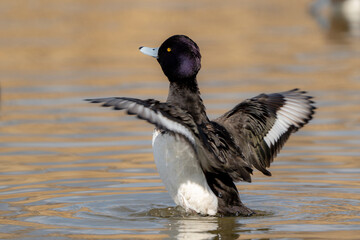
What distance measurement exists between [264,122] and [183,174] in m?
0.99

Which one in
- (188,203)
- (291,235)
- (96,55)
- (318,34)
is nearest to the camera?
(291,235)

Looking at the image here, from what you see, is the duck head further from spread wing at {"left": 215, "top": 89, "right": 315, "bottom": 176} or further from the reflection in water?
the reflection in water

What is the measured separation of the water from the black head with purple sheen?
112cm

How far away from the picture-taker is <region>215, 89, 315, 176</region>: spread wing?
7.65 meters

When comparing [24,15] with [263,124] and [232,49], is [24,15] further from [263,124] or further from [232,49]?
[263,124]

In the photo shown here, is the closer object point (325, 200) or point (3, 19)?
point (325, 200)

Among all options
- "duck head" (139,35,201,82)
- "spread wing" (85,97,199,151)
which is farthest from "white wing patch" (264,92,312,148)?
"spread wing" (85,97,199,151)

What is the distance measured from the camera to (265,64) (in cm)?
1617

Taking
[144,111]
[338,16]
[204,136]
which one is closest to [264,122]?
[204,136]

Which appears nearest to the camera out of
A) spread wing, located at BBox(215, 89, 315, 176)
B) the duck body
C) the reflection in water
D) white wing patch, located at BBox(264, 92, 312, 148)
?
the duck body

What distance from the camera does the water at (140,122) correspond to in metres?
7.20

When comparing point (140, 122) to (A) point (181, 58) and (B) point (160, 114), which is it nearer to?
(A) point (181, 58)

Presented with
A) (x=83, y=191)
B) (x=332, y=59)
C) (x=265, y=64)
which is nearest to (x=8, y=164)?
(x=83, y=191)

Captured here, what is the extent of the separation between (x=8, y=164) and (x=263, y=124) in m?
3.02
